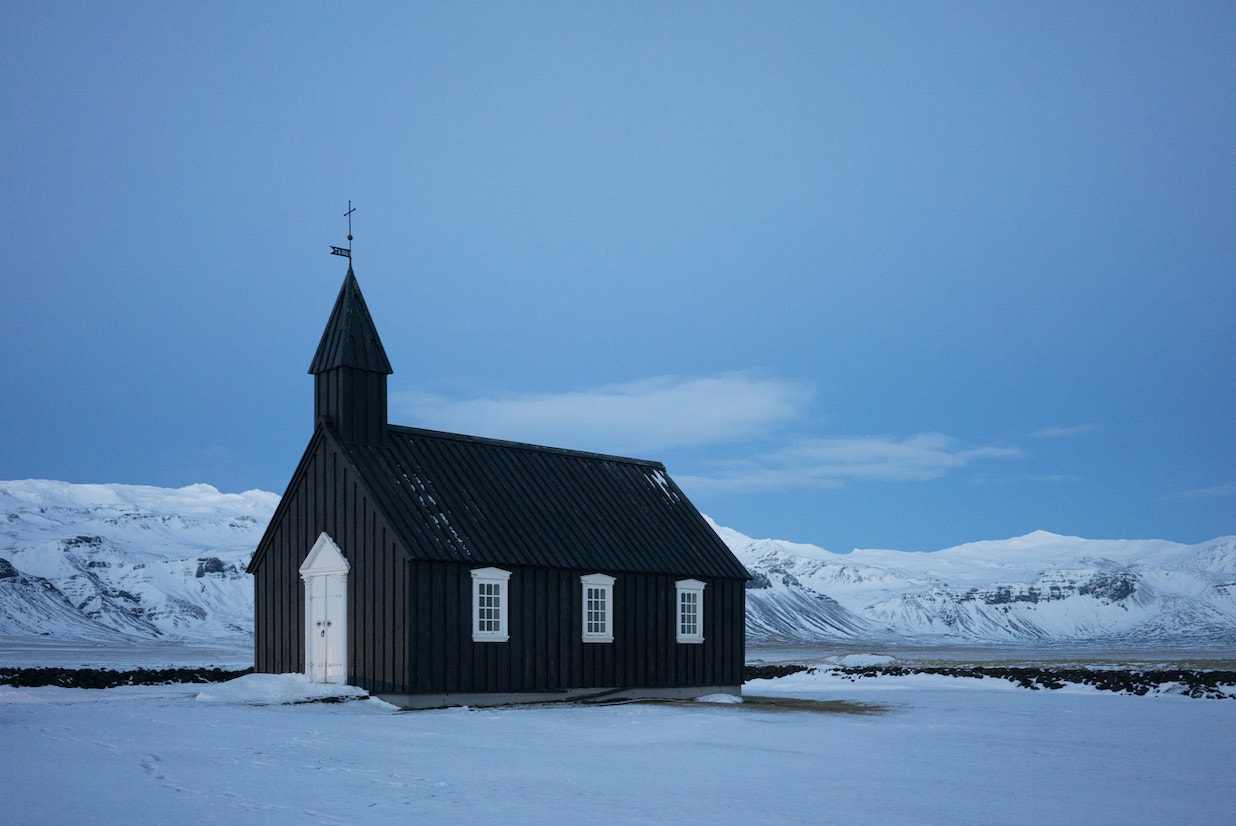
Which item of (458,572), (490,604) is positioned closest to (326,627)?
(458,572)

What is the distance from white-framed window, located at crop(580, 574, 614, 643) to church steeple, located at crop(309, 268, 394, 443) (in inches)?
253

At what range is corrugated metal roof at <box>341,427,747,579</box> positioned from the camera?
29.4 metres

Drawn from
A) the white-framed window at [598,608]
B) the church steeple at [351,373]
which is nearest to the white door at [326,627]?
the church steeple at [351,373]

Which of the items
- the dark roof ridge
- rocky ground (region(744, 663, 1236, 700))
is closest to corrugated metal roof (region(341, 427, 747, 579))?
the dark roof ridge

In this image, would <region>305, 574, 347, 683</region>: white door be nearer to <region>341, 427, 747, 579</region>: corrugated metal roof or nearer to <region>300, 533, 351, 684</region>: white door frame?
<region>300, 533, 351, 684</region>: white door frame

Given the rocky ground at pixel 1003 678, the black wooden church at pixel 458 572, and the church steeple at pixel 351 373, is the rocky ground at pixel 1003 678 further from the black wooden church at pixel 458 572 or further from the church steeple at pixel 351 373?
the church steeple at pixel 351 373

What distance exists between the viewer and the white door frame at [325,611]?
29484 mm

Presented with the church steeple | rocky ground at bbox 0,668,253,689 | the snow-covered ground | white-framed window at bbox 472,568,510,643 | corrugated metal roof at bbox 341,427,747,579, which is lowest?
rocky ground at bbox 0,668,253,689

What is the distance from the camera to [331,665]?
29703mm

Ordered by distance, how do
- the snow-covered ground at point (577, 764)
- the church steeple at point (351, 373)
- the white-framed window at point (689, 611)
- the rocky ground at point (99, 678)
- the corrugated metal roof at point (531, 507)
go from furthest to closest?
the white-framed window at point (689, 611) < the rocky ground at point (99, 678) < the church steeple at point (351, 373) < the corrugated metal roof at point (531, 507) < the snow-covered ground at point (577, 764)

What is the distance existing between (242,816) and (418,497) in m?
17.0

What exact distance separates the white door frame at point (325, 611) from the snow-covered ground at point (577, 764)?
1.71 metres

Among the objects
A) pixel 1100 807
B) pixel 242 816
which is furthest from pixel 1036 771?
pixel 242 816

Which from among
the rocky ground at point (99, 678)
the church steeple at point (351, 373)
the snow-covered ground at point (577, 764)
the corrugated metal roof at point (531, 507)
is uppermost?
the church steeple at point (351, 373)
